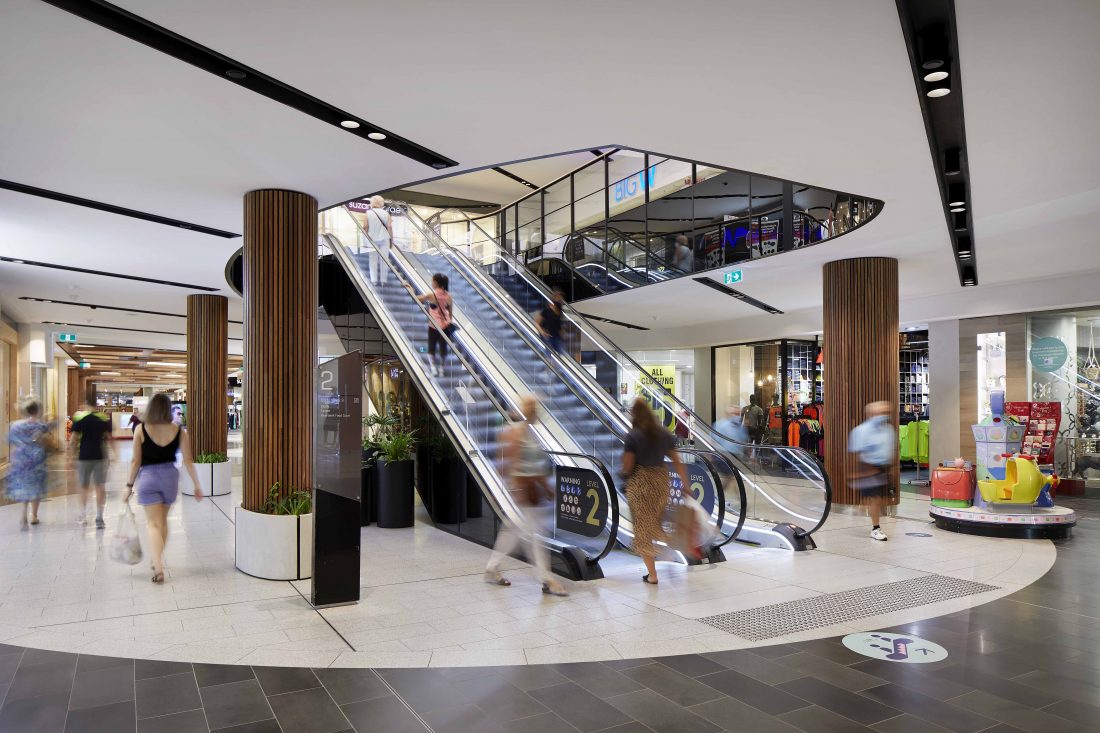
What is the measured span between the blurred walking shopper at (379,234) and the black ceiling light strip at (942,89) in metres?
8.64

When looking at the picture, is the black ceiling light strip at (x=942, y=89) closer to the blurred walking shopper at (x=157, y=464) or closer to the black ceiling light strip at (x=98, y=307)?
the blurred walking shopper at (x=157, y=464)

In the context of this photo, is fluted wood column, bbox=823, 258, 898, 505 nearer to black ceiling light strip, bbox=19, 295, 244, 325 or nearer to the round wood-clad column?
the round wood-clad column

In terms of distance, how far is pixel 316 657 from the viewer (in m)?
4.41

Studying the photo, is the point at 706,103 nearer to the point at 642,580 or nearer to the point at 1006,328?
the point at 642,580

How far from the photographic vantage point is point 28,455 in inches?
350

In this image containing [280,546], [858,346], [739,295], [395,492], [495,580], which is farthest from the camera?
[739,295]

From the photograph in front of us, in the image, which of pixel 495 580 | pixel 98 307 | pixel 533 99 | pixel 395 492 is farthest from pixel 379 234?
pixel 533 99

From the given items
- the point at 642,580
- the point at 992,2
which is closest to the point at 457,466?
the point at 642,580

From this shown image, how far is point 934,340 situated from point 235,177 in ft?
42.7

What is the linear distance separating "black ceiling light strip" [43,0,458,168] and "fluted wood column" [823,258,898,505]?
6944mm

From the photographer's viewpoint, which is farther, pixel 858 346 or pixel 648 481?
pixel 858 346

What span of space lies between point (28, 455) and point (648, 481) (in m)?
7.50

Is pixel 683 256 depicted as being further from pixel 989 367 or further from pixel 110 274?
pixel 110 274

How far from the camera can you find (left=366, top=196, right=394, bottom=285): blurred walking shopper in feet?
42.7
